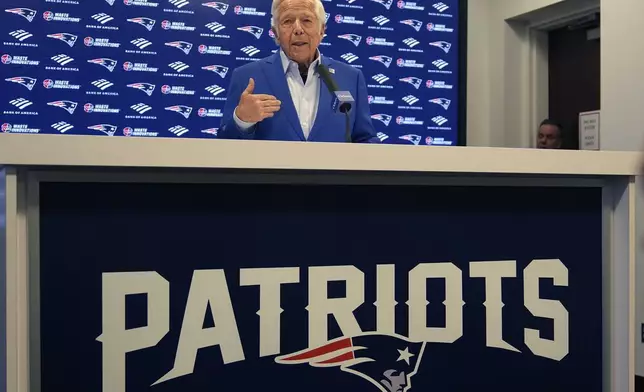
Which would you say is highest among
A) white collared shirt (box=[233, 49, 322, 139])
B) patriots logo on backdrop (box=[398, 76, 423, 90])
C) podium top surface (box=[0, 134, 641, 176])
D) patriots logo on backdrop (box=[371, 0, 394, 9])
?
patriots logo on backdrop (box=[371, 0, 394, 9])

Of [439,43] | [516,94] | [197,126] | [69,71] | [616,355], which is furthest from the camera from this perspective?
[516,94]

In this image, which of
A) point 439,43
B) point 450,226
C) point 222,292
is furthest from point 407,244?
point 439,43

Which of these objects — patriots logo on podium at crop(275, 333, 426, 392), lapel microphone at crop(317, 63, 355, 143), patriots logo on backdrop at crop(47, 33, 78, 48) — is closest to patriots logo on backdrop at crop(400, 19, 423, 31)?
patriots logo on backdrop at crop(47, 33, 78, 48)

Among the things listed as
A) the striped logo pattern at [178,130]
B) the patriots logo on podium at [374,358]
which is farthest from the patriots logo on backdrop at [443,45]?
the patriots logo on podium at [374,358]

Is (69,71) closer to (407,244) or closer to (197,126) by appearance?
(197,126)

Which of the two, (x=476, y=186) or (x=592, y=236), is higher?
(x=476, y=186)

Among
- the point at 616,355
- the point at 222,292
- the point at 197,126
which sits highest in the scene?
the point at 197,126

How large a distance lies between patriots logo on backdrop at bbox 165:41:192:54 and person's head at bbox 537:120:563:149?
210cm

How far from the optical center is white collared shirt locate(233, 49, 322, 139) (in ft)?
5.90

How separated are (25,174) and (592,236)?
1.11 metres

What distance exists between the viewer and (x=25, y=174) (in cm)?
113

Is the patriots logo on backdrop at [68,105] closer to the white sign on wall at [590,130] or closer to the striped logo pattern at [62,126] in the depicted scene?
the striped logo pattern at [62,126]

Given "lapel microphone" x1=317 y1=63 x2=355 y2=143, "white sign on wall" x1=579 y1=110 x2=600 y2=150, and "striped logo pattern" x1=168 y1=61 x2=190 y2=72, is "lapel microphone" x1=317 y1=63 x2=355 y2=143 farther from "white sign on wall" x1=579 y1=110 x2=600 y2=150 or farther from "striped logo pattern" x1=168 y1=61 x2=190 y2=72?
"white sign on wall" x1=579 y1=110 x2=600 y2=150

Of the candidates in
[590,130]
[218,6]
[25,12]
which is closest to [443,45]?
[590,130]
